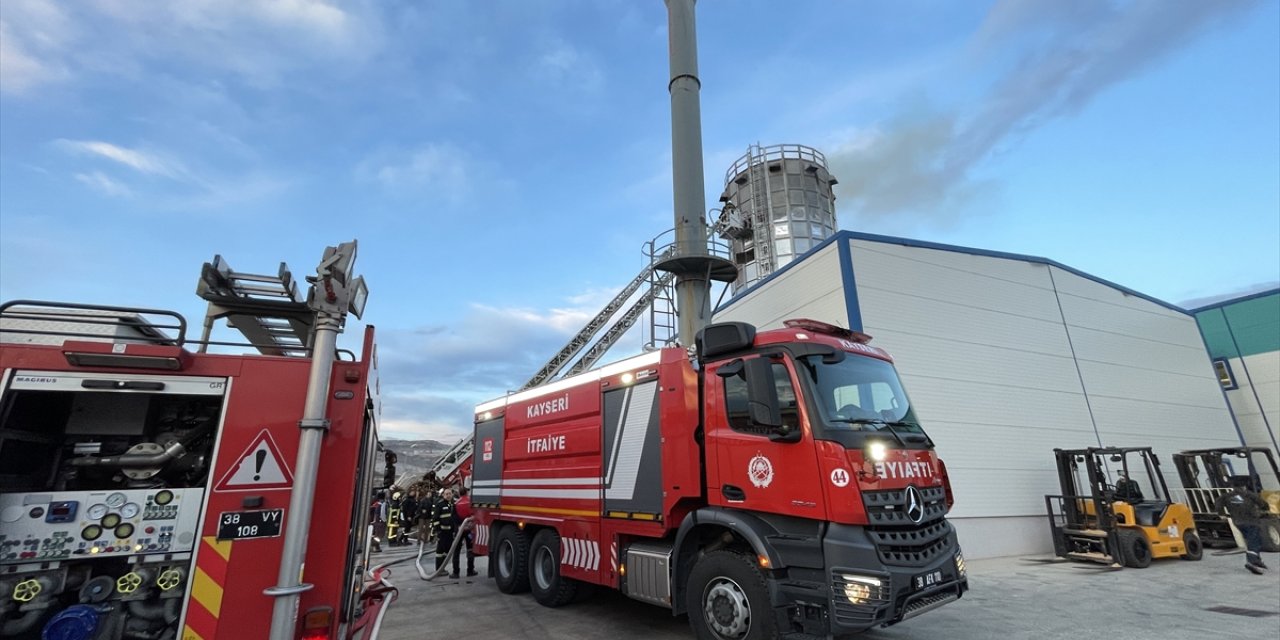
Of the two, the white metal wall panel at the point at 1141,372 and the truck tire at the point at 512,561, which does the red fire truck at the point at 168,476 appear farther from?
the white metal wall panel at the point at 1141,372

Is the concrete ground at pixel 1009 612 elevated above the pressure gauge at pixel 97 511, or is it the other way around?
the pressure gauge at pixel 97 511

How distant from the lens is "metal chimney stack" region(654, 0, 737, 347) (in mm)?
13195

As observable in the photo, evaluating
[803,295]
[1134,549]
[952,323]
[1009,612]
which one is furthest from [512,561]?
[1134,549]

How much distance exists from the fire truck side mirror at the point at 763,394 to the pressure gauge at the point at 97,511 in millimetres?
4526

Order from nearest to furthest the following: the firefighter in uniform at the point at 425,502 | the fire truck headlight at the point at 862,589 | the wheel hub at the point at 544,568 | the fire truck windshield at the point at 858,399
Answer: the fire truck headlight at the point at 862,589
the fire truck windshield at the point at 858,399
the wheel hub at the point at 544,568
the firefighter in uniform at the point at 425,502

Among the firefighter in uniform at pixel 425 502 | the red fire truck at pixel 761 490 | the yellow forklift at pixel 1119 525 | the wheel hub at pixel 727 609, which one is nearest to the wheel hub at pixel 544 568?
the red fire truck at pixel 761 490

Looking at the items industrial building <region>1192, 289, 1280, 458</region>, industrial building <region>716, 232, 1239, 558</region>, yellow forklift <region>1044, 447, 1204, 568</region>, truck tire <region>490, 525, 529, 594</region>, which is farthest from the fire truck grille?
industrial building <region>1192, 289, 1280, 458</region>

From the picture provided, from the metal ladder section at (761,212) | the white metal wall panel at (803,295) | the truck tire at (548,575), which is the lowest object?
the truck tire at (548,575)

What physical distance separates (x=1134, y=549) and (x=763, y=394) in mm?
11603

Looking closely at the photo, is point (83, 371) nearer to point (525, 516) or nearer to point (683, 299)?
point (525, 516)

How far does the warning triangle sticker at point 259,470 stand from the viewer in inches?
129

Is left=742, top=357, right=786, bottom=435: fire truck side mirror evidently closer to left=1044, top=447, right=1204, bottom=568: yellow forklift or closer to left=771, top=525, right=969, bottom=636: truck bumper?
left=771, top=525, right=969, bottom=636: truck bumper

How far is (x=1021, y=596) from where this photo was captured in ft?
27.7

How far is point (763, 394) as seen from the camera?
5.10 m
